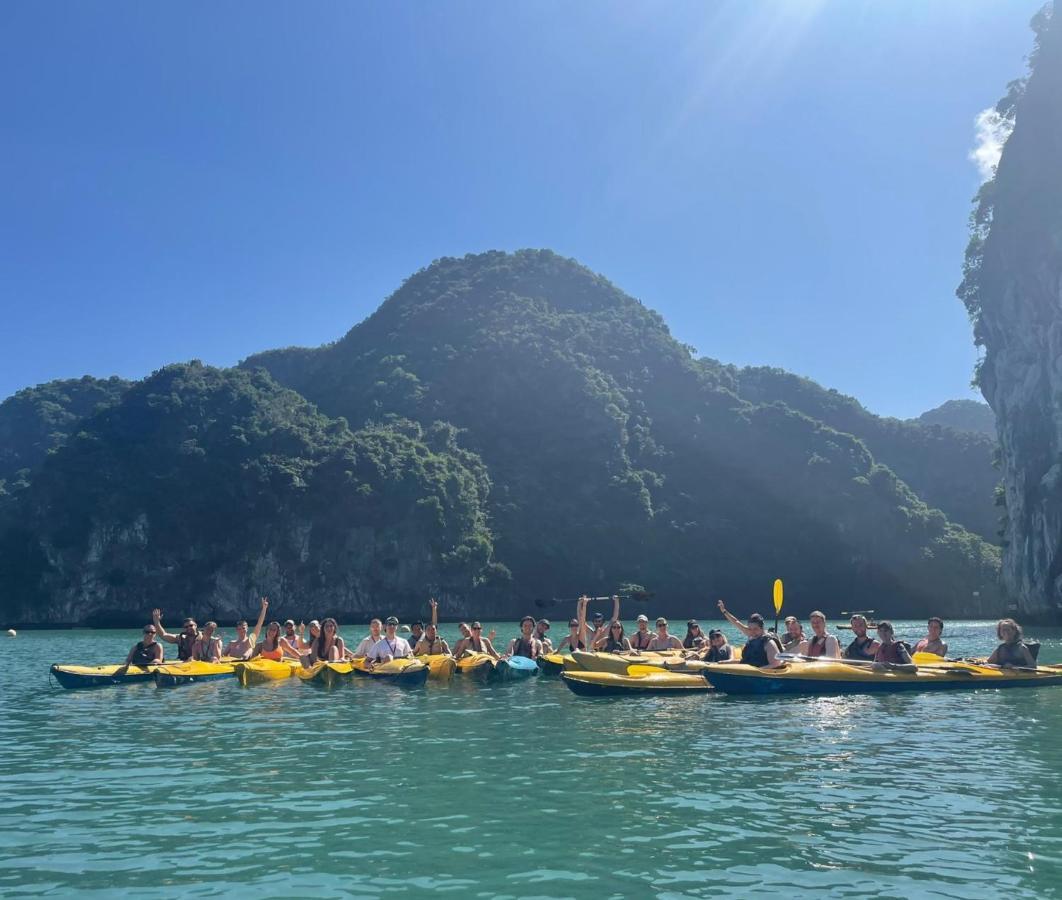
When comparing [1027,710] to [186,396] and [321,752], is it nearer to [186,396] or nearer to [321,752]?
[321,752]

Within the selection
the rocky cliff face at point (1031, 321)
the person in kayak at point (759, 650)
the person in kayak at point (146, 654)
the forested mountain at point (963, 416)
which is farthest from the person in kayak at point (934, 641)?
the forested mountain at point (963, 416)

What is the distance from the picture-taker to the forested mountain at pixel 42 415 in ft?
325

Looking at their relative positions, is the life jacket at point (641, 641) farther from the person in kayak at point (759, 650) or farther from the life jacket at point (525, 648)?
the person in kayak at point (759, 650)

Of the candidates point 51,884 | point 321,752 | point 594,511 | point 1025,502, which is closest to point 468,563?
point 594,511

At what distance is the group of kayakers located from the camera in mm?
17391

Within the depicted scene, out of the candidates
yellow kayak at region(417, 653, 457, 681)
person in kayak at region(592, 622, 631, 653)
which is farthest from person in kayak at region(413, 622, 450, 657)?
person in kayak at region(592, 622, 631, 653)

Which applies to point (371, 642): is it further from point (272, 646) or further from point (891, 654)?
point (891, 654)

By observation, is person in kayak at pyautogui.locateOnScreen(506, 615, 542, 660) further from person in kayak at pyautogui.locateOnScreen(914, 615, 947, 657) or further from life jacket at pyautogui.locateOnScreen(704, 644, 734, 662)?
person in kayak at pyautogui.locateOnScreen(914, 615, 947, 657)

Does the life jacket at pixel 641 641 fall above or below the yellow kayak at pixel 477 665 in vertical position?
above

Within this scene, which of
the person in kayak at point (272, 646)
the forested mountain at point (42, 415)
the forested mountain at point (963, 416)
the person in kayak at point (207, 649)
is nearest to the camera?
the person in kayak at point (207, 649)

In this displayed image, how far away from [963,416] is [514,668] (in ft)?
500

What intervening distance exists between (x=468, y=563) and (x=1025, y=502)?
41.0 meters

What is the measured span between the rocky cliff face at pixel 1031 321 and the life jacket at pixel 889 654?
37572 millimetres

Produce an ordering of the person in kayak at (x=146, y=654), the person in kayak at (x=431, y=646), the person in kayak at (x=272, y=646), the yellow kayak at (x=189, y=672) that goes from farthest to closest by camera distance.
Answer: the person in kayak at (x=431, y=646)
the person in kayak at (x=272, y=646)
the person in kayak at (x=146, y=654)
the yellow kayak at (x=189, y=672)
